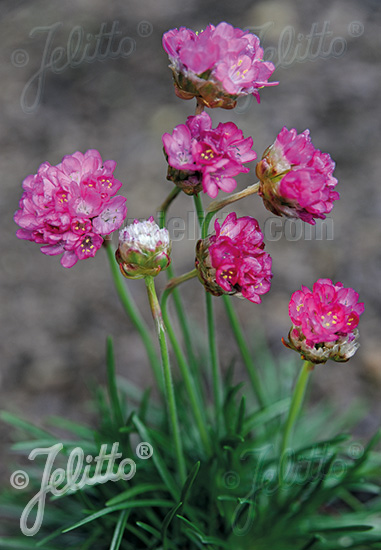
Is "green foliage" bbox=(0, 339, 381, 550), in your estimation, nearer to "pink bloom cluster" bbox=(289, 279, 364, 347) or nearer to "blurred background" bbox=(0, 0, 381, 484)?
"pink bloom cluster" bbox=(289, 279, 364, 347)

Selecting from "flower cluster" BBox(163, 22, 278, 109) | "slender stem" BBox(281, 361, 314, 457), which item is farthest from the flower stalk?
"slender stem" BBox(281, 361, 314, 457)

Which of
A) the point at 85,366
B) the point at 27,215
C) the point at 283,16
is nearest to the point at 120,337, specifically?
the point at 85,366

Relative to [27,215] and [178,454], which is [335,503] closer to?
[178,454]

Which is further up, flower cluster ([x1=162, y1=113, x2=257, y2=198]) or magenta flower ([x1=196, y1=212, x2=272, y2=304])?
flower cluster ([x1=162, y1=113, x2=257, y2=198])

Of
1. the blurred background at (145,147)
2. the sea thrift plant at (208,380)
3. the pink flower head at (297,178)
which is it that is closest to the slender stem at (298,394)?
the sea thrift plant at (208,380)

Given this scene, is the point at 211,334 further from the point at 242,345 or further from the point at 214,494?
the point at 214,494
